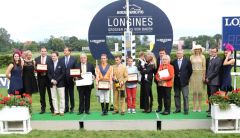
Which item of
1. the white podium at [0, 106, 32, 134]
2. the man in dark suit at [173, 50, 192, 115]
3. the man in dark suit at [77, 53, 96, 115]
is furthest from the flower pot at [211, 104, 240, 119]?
the white podium at [0, 106, 32, 134]

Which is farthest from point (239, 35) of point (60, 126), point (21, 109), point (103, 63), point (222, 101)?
point (21, 109)

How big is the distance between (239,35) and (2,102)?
560 centimetres

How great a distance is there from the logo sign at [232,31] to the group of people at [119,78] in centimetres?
135

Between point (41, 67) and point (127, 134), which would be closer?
point (127, 134)

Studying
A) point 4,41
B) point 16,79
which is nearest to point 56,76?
point 16,79

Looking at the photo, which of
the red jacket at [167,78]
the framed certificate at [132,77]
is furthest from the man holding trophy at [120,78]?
the red jacket at [167,78]

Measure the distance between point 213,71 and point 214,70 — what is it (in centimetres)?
3

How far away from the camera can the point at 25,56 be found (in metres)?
8.27

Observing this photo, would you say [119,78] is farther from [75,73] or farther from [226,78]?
[226,78]

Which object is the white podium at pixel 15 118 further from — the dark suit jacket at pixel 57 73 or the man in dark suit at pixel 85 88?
the man in dark suit at pixel 85 88

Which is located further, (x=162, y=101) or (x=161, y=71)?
(x=162, y=101)

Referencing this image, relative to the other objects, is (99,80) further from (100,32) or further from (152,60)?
(100,32)

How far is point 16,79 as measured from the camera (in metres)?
8.10

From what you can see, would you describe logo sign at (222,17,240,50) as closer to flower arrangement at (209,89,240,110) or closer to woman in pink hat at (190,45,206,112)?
woman in pink hat at (190,45,206,112)
